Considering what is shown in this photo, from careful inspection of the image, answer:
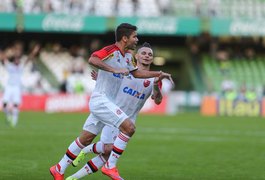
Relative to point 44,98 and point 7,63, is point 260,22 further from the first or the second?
point 7,63

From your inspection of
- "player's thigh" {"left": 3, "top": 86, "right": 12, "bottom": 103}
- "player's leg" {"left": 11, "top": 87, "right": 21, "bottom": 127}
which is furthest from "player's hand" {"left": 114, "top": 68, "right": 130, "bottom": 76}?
"player's thigh" {"left": 3, "top": 86, "right": 12, "bottom": 103}

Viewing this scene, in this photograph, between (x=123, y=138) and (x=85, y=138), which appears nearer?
(x=123, y=138)

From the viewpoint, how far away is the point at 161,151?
17266 mm

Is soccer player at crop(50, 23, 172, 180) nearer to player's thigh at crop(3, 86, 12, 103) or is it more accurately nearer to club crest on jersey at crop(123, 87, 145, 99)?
club crest on jersey at crop(123, 87, 145, 99)

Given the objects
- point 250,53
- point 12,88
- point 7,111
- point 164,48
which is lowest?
point 164,48

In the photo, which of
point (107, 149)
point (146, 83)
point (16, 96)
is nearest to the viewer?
point (107, 149)

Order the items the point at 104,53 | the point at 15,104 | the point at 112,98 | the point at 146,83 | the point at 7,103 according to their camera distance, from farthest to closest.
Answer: the point at 7,103 < the point at 15,104 < the point at 146,83 < the point at 112,98 < the point at 104,53

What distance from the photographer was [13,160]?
14070 mm

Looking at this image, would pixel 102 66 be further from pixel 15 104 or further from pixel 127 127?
pixel 15 104

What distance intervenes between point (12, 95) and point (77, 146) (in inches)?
612

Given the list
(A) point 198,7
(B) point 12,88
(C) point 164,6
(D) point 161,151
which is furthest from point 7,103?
(A) point 198,7

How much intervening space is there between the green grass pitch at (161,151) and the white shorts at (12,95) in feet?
2.98

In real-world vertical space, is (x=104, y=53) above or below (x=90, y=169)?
above

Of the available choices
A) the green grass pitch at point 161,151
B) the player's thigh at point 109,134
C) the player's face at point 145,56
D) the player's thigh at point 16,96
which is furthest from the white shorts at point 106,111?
the player's thigh at point 16,96
